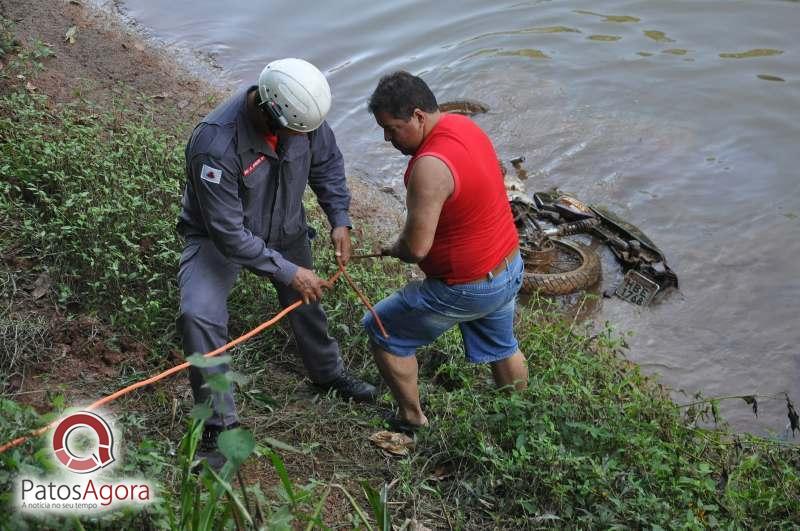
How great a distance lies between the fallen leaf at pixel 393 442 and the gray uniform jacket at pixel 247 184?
1.06 m

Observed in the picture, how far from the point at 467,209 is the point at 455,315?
633 millimetres

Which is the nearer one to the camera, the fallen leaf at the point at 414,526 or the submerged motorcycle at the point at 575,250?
the fallen leaf at the point at 414,526

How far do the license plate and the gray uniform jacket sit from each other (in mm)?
4063

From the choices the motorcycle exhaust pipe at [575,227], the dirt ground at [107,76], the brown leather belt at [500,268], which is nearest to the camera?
the brown leather belt at [500,268]

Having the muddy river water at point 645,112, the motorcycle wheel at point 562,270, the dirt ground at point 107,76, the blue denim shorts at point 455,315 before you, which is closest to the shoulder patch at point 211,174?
the blue denim shorts at point 455,315

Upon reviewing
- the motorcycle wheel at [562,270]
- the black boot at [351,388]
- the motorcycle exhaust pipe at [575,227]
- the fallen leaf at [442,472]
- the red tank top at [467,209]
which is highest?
the red tank top at [467,209]

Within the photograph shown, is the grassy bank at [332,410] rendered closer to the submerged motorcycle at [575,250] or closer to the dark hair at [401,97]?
the submerged motorcycle at [575,250]

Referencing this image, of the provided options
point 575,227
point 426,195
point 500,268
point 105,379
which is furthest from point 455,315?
point 575,227

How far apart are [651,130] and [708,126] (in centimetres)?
72

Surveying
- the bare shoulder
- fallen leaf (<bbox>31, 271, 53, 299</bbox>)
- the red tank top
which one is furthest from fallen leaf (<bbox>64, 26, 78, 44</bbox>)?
the bare shoulder

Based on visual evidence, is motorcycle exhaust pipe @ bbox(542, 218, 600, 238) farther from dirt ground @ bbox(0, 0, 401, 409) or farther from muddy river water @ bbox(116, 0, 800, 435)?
dirt ground @ bbox(0, 0, 401, 409)

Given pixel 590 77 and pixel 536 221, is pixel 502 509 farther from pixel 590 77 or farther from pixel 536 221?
pixel 590 77

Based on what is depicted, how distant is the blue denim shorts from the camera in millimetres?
4262

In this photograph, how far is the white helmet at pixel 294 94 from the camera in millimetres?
3957
